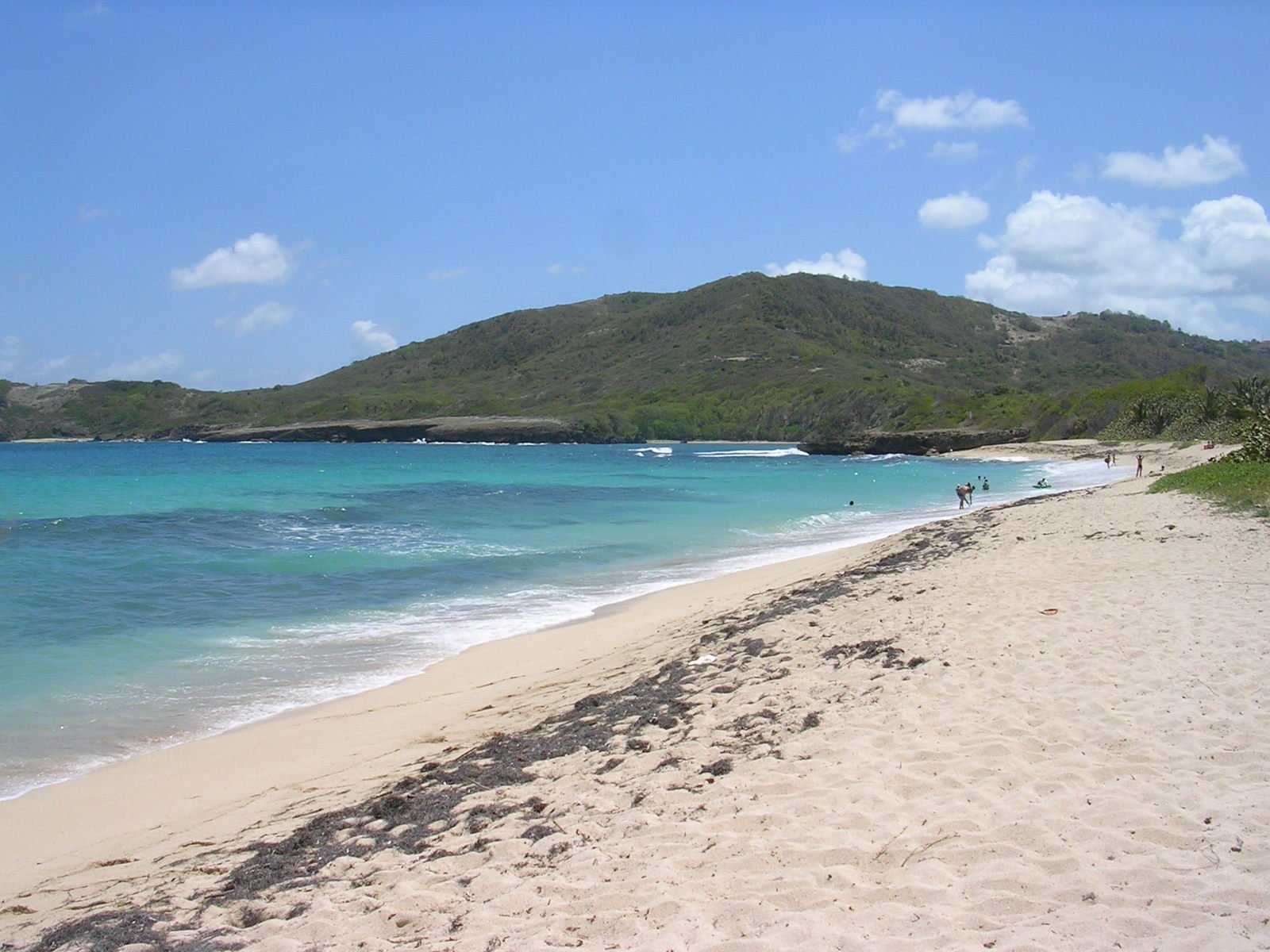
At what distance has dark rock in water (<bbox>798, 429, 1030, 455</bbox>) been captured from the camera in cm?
8650

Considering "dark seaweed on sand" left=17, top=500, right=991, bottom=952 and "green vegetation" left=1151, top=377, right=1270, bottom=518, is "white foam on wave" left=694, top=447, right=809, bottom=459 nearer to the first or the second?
"green vegetation" left=1151, top=377, right=1270, bottom=518

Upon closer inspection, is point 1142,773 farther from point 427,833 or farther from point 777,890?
point 427,833

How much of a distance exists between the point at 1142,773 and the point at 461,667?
299 inches

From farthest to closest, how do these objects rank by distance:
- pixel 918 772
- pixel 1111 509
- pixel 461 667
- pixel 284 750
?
pixel 1111 509 → pixel 461 667 → pixel 284 750 → pixel 918 772

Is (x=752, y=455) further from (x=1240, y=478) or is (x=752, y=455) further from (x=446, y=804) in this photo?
(x=446, y=804)

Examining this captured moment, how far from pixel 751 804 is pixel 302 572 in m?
15.2

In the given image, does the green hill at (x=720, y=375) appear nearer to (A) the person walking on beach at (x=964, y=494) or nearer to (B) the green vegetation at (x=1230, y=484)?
(A) the person walking on beach at (x=964, y=494)

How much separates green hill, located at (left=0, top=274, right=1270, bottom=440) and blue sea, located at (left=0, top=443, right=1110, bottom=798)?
78.0 metres

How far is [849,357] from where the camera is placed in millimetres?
157375

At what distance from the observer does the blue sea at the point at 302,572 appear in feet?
32.0

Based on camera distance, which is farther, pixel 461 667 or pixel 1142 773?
pixel 461 667

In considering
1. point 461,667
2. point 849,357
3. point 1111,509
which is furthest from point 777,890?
point 849,357

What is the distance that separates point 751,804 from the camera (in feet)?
16.1

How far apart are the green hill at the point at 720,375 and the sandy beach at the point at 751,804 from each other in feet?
Result: 335
